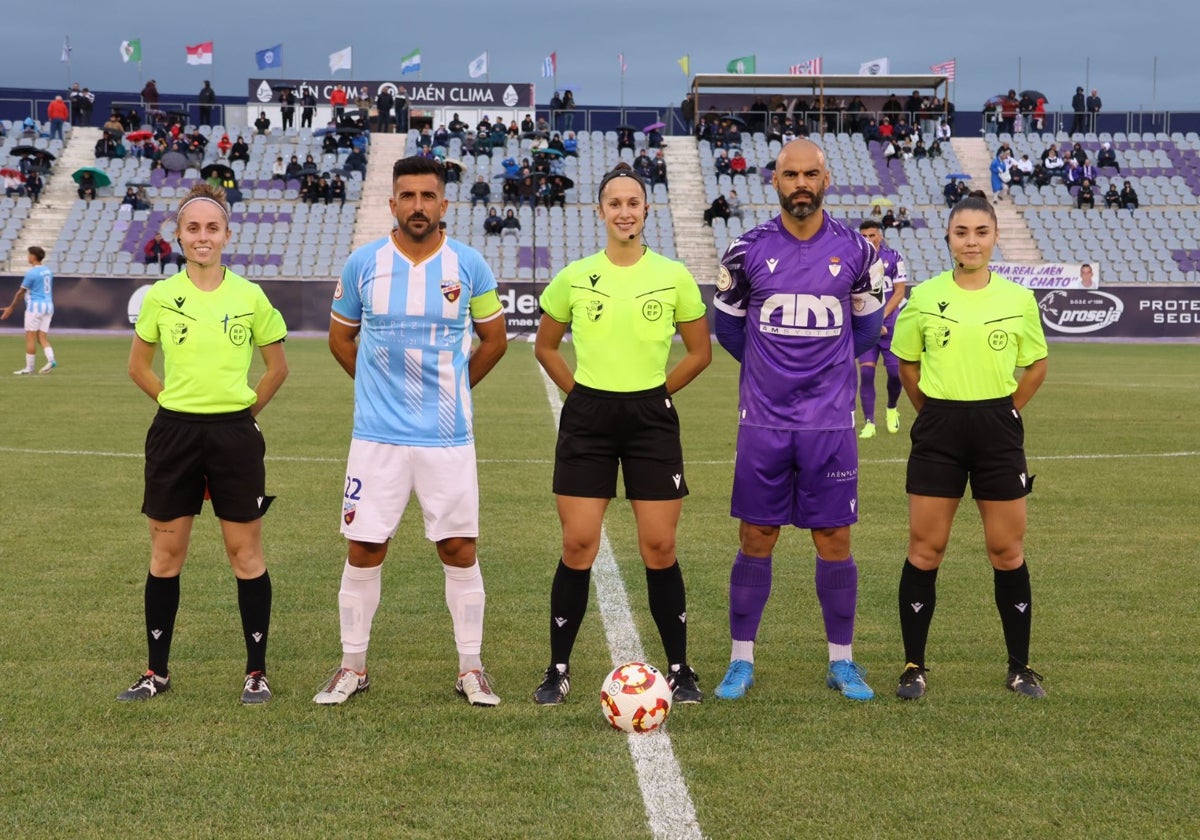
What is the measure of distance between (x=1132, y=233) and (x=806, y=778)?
4043 centimetres

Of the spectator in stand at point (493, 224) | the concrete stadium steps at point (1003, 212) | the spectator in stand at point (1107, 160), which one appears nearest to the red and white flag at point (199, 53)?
the spectator in stand at point (493, 224)

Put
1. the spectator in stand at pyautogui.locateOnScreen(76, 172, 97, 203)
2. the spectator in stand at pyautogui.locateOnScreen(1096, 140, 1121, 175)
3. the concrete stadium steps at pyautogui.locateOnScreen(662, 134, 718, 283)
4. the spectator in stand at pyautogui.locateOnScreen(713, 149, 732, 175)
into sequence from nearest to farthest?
the concrete stadium steps at pyautogui.locateOnScreen(662, 134, 718, 283)
the spectator in stand at pyautogui.locateOnScreen(76, 172, 97, 203)
the spectator in stand at pyautogui.locateOnScreen(713, 149, 732, 175)
the spectator in stand at pyautogui.locateOnScreen(1096, 140, 1121, 175)

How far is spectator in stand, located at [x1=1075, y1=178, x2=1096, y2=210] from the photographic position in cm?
4262

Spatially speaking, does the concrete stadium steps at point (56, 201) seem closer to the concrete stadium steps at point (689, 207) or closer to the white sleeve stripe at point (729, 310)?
the concrete stadium steps at point (689, 207)

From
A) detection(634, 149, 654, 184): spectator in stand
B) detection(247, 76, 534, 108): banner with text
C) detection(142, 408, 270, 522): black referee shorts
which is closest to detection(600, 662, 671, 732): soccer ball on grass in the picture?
detection(142, 408, 270, 522): black referee shorts

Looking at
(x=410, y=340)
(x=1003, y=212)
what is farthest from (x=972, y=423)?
(x=1003, y=212)

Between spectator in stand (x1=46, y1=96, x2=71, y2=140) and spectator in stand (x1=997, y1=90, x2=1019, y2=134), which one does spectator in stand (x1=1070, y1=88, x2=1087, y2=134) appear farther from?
spectator in stand (x1=46, y1=96, x2=71, y2=140)

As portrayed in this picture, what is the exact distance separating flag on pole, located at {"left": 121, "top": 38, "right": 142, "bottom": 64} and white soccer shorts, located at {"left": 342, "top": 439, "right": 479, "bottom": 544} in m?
53.4

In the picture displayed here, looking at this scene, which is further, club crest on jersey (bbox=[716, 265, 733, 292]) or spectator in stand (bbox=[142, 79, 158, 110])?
spectator in stand (bbox=[142, 79, 158, 110])

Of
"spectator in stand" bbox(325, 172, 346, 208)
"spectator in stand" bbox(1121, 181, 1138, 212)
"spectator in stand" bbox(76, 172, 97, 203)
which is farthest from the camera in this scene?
"spectator in stand" bbox(1121, 181, 1138, 212)

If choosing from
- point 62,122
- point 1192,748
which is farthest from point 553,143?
point 1192,748

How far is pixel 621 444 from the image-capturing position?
5.14m

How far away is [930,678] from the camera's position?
536cm

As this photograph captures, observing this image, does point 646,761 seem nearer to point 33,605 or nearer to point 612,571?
point 612,571
